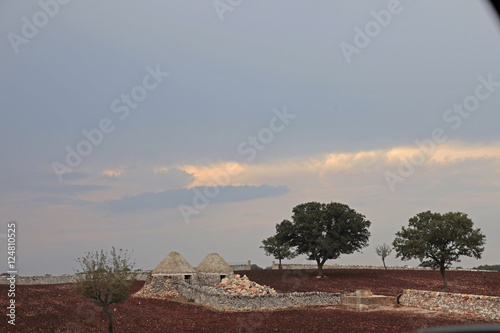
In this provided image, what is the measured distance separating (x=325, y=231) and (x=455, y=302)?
35.3 m

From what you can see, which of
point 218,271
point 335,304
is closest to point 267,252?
point 218,271

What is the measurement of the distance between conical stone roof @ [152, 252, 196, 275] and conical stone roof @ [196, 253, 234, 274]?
1.38 m

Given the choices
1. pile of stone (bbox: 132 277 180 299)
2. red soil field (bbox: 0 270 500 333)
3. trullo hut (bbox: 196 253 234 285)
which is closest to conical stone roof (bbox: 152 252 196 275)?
trullo hut (bbox: 196 253 234 285)

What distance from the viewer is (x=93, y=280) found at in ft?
78.2

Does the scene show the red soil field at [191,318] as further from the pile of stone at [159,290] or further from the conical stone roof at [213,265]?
the conical stone roof at [213,265]

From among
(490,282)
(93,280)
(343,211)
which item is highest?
(343,211)

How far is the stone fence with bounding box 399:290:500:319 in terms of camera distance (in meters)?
30.2

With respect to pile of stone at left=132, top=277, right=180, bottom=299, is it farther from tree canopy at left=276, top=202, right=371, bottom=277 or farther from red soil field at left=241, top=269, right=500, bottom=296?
tree canopy at left=276, top=202, right=371, bottom=277

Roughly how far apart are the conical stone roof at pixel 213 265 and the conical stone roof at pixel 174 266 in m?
1.38

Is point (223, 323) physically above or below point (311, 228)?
below

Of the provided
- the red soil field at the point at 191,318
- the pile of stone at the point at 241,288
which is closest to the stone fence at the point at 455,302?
the red soil field at the point at 191,318

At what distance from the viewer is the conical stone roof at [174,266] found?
53219mm

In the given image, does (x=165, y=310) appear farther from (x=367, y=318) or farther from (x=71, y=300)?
(x=367, y=318)

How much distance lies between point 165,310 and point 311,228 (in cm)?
3553
